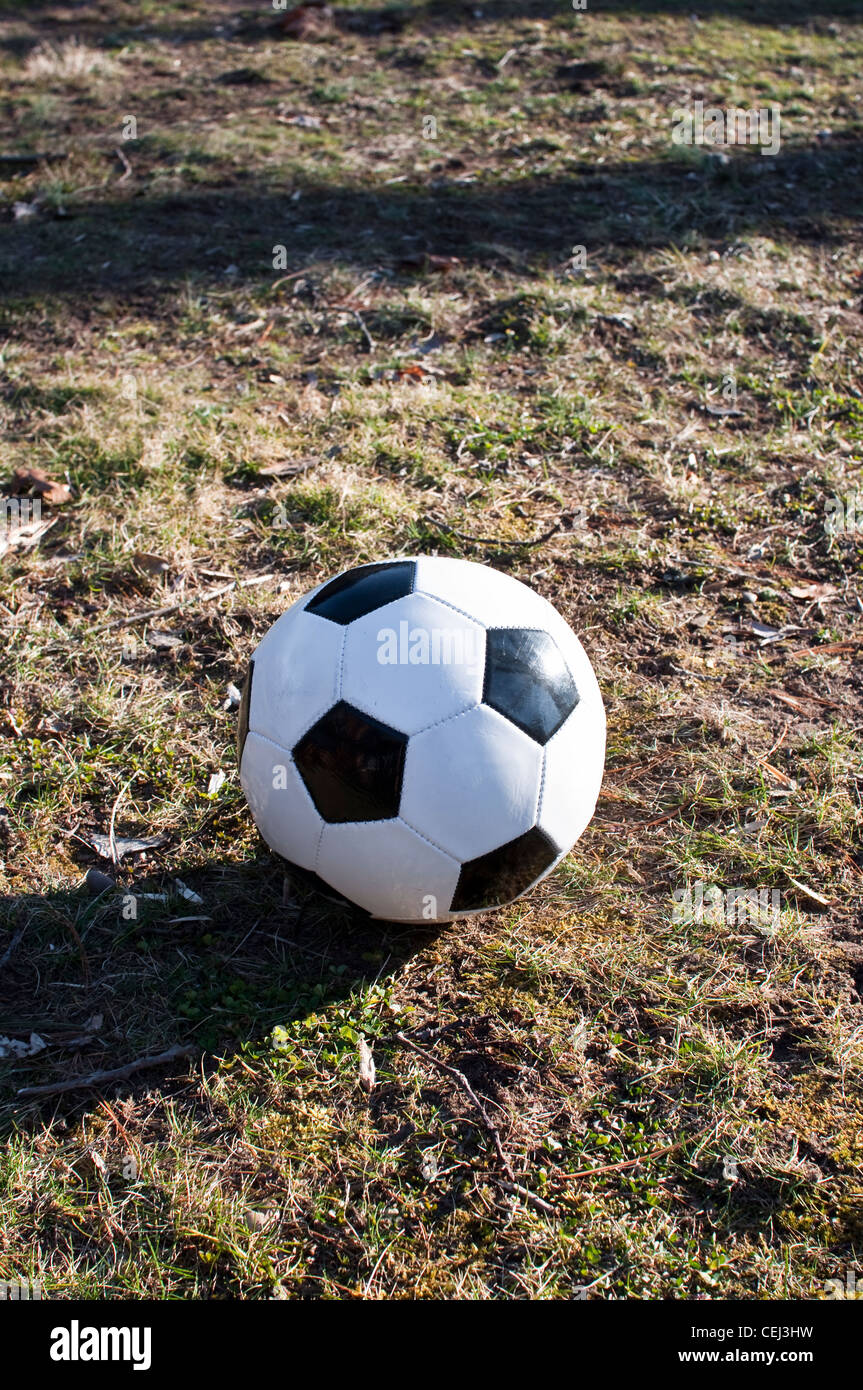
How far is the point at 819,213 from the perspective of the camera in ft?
23.4

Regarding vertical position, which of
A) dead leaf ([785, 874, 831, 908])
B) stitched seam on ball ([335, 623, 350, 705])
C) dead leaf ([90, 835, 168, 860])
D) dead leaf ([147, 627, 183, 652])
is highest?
stitched seam on ball ([335, 623, 350, 705])

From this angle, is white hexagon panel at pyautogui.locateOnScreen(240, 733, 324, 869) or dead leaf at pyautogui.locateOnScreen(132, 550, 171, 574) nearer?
white hexagon panel at pyautogui.locateOnScreen(240, 733, 324, 869)

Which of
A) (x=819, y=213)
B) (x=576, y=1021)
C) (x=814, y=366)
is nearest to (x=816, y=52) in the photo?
(x=819, y=213)

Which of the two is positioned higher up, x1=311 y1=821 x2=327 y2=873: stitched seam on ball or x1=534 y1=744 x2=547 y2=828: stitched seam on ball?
x1=534 y1=744 x2=547 y2=828: stitched seam on ball

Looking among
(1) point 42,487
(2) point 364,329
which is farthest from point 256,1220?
(2) point 364,329

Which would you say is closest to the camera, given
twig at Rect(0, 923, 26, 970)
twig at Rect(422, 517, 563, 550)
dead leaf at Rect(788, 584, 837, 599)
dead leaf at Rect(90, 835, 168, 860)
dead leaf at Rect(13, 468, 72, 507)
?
twig at Rect(0, 923, 26, 970)

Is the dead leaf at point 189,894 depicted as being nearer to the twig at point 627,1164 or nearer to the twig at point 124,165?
the twig at point 627,1164

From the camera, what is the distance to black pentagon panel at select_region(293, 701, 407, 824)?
2.72m

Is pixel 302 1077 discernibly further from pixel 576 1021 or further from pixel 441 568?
pixel 441 568

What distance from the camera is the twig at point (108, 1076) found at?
273 centimetres

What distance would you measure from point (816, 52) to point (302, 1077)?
1043 cm

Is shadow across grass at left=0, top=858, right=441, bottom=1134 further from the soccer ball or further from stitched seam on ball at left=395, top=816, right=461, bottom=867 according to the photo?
stitched seam on ball at left=395, top=816, right=461, bottom=867

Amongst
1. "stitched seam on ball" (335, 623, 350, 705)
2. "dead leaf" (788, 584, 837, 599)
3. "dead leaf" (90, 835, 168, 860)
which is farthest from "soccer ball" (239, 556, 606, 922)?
"dead leaf" (788, 584, 837, 599)

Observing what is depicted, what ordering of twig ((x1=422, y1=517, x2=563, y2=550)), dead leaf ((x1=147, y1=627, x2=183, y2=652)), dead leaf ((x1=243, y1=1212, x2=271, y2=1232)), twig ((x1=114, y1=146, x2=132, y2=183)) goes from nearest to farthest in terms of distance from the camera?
dead leaf ((x1=243, y1=1212, x2=271, y2=1232)) < dead leaf ((x1=147, y1=627, x2=183, y2=652)) < twig ((x1=422, y1=517, x2=563, y2=550)) < twig ((x1=114, y1=146, x2=132, y2=183))
